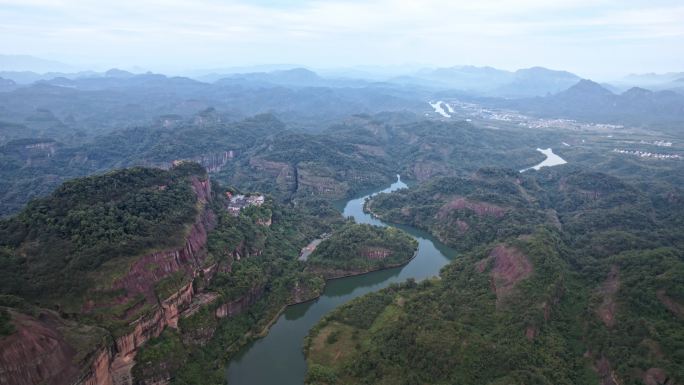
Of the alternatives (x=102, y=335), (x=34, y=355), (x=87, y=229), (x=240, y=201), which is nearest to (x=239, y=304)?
(x=102, y=335)

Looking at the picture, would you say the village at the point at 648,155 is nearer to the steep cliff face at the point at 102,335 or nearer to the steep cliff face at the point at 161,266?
the steep cliff face at the point at 161,266

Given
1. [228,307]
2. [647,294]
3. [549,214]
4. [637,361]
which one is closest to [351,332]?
[228,307]

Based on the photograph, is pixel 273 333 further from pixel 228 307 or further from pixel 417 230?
pixel 417 230

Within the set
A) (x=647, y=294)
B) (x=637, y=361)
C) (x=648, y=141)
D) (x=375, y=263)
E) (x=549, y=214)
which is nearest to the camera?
(x=637, y=361)

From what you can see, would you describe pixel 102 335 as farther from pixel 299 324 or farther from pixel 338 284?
pixel 338 284

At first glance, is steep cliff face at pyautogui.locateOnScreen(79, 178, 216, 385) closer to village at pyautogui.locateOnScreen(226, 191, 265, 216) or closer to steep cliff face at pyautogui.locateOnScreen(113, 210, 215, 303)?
steep cliff face at pyautogui.locateOnScreen(113, 210, 215, 303)

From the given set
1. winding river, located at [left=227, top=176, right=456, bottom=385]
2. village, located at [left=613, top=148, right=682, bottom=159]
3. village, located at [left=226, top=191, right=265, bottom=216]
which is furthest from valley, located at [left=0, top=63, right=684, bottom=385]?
village, located at [left=613, top=148, right=682, bottom=159]
